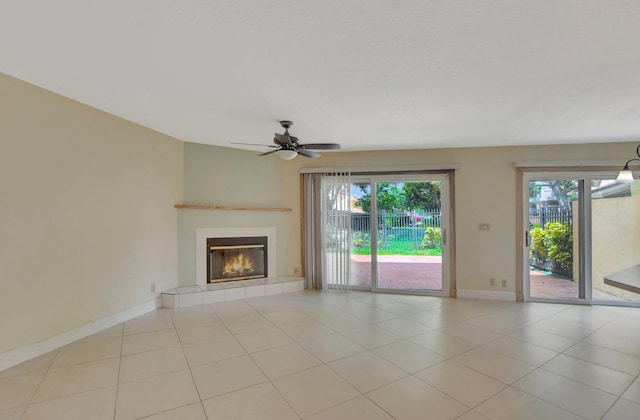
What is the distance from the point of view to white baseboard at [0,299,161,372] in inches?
93.9

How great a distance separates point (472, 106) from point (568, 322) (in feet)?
9.83

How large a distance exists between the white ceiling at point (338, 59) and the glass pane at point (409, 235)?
166 cm

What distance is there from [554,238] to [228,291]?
5148mm

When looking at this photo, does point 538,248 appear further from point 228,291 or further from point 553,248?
point 228,291

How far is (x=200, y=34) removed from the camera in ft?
5.64

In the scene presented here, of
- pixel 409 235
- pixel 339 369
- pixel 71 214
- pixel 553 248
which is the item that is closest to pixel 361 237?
pixel 409 235

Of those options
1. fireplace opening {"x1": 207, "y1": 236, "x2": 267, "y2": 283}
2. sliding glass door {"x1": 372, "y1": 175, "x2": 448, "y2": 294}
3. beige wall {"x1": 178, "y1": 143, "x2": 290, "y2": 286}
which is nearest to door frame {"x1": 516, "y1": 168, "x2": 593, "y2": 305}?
sliding glass door {"x1": 372, "y1": 175, "x2": 448, "y2": 294}

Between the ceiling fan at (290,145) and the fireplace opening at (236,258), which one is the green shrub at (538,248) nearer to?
the ceiling fan at (290,145)

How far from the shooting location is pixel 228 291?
433 centimetres

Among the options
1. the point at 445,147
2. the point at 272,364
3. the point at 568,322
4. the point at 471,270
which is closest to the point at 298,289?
the point at 272,364


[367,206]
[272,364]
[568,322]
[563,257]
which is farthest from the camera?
[367,206]

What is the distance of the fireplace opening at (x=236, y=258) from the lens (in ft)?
15.0

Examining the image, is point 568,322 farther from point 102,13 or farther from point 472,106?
point 102,13

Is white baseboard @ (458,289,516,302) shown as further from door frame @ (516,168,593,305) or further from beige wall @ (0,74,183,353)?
beige wall @ (0,74,183,353)
